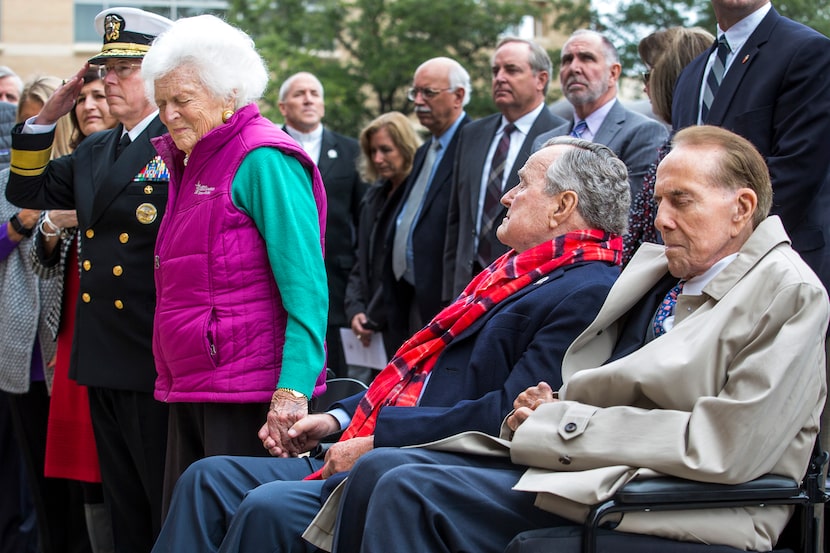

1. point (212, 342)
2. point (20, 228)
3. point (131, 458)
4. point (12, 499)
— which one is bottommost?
point (12, 499)

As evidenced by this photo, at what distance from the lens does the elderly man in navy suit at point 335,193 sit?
24.2 feet

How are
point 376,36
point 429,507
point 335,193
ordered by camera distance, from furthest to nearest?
1. point 376,36
2. point 335,193
3. point 429,507

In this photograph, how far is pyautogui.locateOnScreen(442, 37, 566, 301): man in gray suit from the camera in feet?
18.6

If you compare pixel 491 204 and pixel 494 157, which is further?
pixel 494 157

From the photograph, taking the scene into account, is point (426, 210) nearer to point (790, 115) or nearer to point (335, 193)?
point (335, 193)

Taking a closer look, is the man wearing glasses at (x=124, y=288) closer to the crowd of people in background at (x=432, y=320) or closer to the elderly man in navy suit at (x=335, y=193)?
the crowd of people in background at (x=432, y=320)

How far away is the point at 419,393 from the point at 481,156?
2.61 meters

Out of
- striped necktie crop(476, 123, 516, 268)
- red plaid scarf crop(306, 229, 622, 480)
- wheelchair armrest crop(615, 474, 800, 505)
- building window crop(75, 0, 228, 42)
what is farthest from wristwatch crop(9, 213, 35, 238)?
building window crop(75, 0, 228, 42)

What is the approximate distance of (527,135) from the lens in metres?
5.77

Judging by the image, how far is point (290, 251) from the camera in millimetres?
3766

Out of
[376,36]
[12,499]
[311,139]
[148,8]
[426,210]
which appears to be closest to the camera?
[12,499]

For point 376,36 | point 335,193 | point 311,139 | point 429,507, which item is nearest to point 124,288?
point 429,507

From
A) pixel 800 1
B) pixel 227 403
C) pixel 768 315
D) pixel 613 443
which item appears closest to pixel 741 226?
pixel 768 315

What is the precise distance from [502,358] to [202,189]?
1.27 m
